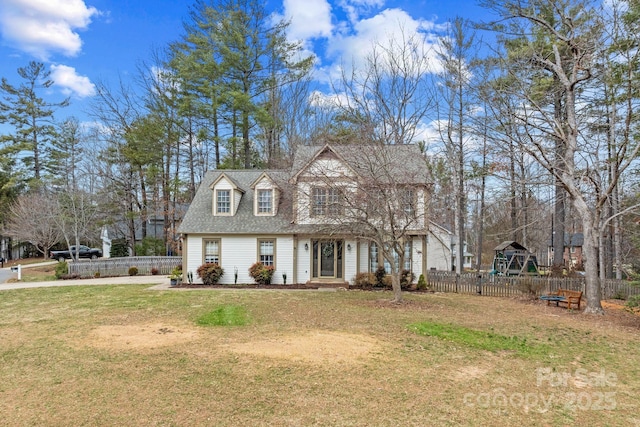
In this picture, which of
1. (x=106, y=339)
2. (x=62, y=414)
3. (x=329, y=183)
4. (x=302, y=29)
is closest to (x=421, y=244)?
(x=329, y=183)

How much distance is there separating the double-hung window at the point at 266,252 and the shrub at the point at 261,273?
1.15 feet

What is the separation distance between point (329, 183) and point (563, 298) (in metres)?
9.57

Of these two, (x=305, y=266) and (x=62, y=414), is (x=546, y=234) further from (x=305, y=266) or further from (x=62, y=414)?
(x=62, y=414)

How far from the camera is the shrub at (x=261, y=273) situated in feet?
57.2

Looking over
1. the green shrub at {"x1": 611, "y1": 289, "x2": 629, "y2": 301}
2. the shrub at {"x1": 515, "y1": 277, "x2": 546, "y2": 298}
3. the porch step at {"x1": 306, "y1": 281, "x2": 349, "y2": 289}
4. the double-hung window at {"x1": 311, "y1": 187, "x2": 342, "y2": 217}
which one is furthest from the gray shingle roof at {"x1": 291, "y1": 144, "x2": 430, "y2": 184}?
the green shrub at {"x1": 611, "y1": 289, "x2": 629, "y2": 301}

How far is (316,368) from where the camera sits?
6426mm

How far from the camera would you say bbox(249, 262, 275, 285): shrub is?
17438mm

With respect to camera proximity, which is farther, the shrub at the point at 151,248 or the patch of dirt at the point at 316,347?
the shrub at the point at 151,248

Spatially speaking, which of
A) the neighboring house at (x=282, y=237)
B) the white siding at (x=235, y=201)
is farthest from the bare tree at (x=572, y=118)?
the white siding at (x=235, y=201)

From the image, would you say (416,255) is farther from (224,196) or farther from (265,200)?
(224,196)

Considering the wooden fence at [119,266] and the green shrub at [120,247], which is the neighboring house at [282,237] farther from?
the green shrub at [120,247]

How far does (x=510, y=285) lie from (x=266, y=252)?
11.2 m

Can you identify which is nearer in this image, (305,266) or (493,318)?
(493,318)

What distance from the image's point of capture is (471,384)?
5805 millimetres
